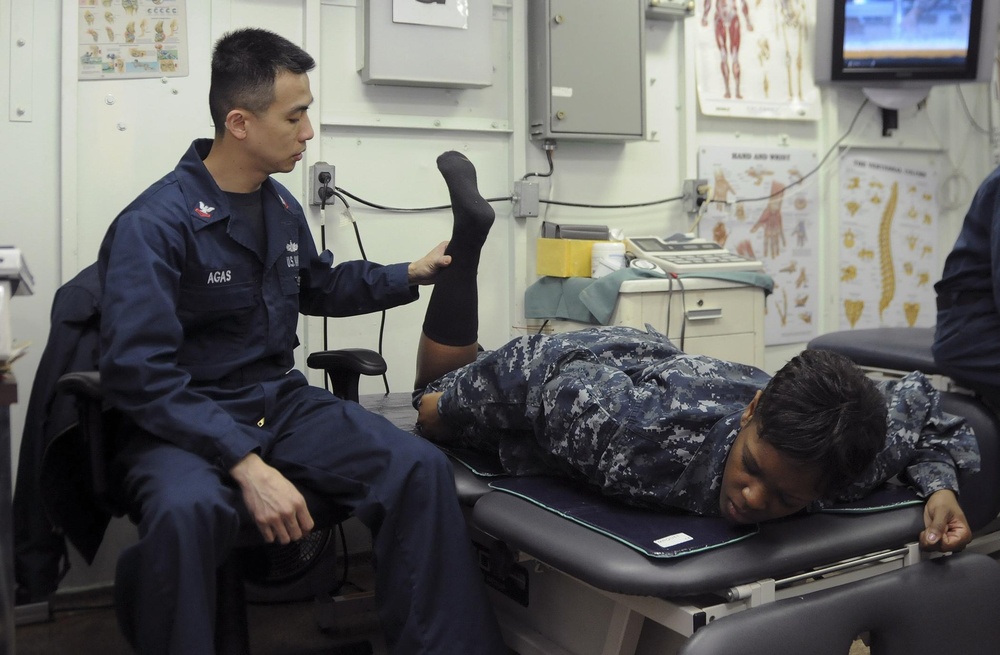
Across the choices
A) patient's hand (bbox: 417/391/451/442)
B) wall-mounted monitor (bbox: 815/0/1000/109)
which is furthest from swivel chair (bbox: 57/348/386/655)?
wall-mounted monitor (bbox: 815/0/1000/109)

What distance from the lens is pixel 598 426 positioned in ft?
4.79

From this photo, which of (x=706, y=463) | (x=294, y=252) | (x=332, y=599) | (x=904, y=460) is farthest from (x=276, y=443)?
(x=904, y=460)

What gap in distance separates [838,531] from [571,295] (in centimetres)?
138

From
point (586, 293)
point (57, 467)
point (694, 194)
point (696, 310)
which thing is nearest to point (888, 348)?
point (696, 310)

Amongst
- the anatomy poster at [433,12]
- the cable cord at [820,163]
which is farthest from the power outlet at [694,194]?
the anatomy poster at [433,12]

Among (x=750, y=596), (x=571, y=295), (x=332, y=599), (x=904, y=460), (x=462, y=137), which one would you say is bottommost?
(x=332, y=599)

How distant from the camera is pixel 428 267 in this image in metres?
1.96

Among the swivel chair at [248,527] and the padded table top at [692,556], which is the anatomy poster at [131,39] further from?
the padded table top at [692,556]

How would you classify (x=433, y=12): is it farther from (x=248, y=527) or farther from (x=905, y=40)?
(x=905, y=40)

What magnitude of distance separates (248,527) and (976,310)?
1546mm

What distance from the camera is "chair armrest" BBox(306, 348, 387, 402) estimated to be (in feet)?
6.02

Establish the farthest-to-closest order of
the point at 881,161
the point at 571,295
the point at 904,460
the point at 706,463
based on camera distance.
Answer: the point at 881,161 → the point at 571,295 → the point at 904,460 → the point at 706,463

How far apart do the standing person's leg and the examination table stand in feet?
1.02

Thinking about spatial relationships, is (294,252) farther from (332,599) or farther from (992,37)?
(992,37)
